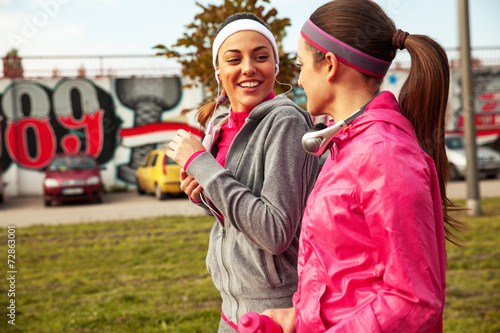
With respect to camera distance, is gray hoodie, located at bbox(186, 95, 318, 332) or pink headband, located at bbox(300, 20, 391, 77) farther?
gray hoodie, located at bbox(186, 95, 318, 332)

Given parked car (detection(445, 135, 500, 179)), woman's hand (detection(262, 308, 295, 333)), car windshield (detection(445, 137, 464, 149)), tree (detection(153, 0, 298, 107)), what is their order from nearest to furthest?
woman's hand (detection(262, 308, 295, 333))
tree (detection(153, 0, 298, 107))
parked car (detection(445, 135, 500, 179))
car windshield (detection(445, 137, 464, 149))

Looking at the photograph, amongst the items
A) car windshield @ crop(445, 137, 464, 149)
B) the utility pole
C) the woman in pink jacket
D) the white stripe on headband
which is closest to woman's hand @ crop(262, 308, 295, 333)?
the woman in pink jacket

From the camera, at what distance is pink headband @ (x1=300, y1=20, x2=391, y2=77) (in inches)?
Answer: 57.8

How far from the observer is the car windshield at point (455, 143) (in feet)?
58.5

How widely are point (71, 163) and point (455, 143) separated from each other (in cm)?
1341

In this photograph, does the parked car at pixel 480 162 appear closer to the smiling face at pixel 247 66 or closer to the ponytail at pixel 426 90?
the smiling face at pixel 247 66

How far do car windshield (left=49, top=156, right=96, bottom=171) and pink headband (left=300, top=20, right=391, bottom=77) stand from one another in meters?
14.9

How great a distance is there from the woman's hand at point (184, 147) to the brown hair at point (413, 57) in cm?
59

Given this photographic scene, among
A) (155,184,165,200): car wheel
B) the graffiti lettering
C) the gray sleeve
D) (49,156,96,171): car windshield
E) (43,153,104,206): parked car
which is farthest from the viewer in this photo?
the graffiti lettering

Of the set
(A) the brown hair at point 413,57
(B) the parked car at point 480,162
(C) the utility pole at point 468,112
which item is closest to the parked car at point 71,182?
(C) the utility pole at point 468,112

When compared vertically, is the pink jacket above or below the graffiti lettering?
above

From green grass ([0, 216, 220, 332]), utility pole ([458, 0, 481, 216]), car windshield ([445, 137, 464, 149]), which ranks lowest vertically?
car windshield ([445, 137, 464, 149])

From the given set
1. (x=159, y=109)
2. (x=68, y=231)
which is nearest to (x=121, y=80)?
(x=159, y=109)

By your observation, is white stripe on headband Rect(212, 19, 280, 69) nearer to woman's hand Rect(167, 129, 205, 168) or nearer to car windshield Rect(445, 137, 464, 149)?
woman's hand Rect(167, 129, 205, 168)
